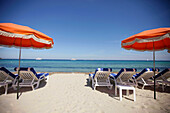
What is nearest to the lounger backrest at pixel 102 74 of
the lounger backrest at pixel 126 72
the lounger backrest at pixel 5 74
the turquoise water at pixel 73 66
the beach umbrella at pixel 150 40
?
the lounger backrest at pixel 126 72

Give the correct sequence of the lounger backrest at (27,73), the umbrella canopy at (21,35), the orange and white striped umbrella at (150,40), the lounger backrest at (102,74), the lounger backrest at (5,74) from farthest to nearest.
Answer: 1. the lounger backrest at (102,74)
2. the lounger backrest at (27,73)
3. the lounger backrest at (5,74)
4. the orange and white striped umbrella at (150,40)
5. the umbrella canopy at (21,35)

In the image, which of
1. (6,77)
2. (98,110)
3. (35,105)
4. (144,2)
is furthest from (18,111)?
(144,2)

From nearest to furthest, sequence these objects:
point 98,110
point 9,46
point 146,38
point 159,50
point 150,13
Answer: point 98,110
point 146,38
point 9,46
point 159,50
point 150,13

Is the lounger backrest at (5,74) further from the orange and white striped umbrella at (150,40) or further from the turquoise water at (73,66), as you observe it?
the turquoise water at (73,66)

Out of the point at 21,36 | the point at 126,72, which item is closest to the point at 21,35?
the point at 21,36

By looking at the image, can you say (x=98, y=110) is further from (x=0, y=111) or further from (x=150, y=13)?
(x=150, y=13)

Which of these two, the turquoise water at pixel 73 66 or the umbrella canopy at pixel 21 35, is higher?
the umbrella canopy at pixel 21 35

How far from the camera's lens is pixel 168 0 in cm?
364

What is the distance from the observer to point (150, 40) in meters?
2.28

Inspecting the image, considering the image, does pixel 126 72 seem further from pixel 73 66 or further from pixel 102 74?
pixel 73 66

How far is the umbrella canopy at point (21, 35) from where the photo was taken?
6.67 feet

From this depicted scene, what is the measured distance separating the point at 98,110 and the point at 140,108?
115 cm

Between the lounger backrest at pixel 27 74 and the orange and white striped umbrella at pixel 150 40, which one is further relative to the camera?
the lounger backrest at pixel 27 74

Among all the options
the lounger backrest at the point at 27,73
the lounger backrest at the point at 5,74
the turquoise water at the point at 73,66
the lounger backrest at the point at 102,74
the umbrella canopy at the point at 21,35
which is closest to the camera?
the umbrella canopy at the point at 21,35
